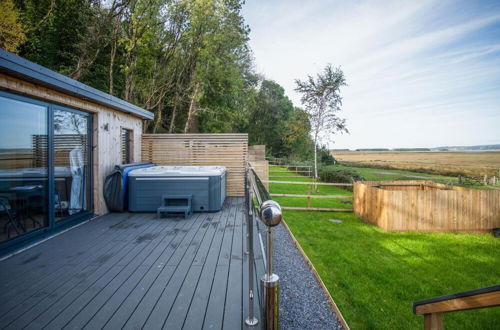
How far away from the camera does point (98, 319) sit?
1.75 metres

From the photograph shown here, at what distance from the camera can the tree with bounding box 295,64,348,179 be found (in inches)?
482

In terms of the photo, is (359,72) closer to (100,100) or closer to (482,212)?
(482,212)

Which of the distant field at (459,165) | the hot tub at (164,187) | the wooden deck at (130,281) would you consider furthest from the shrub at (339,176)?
the wooden deck at (130,281)

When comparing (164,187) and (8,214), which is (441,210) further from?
(8,214)

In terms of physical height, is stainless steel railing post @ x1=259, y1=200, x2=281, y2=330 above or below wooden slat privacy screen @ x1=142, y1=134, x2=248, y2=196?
below

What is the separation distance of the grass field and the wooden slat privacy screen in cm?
190

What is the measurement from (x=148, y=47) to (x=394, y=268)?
1223cm

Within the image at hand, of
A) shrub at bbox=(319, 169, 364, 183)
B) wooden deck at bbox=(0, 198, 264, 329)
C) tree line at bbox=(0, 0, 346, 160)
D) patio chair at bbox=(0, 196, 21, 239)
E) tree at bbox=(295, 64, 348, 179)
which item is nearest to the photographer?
wooden deck at bbox=(0, 198, 264, 329)

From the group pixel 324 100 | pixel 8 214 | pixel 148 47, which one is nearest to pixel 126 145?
pixel 8 214

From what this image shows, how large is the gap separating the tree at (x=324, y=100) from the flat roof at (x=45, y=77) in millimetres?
9854

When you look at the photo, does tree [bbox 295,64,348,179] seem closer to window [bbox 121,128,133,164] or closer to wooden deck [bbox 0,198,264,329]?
window [bbox 121,128,133,164]

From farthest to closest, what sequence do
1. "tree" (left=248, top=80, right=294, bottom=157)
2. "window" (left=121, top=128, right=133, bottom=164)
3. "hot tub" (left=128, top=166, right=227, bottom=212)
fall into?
"tree" (left=248, top=80, right=294, bottom=157) → "window" (left=121, top=128, right=133, bottom=164) → "hot tub" (left=128, top=166, right=227, bottom=212)

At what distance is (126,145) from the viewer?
6066mm

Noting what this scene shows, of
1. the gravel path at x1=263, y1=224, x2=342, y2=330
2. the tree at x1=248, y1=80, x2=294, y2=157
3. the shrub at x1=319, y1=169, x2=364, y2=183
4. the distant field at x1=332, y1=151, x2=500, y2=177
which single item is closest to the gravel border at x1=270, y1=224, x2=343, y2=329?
the gravel path at x1=263, y1=224, x2=342, y2=330
